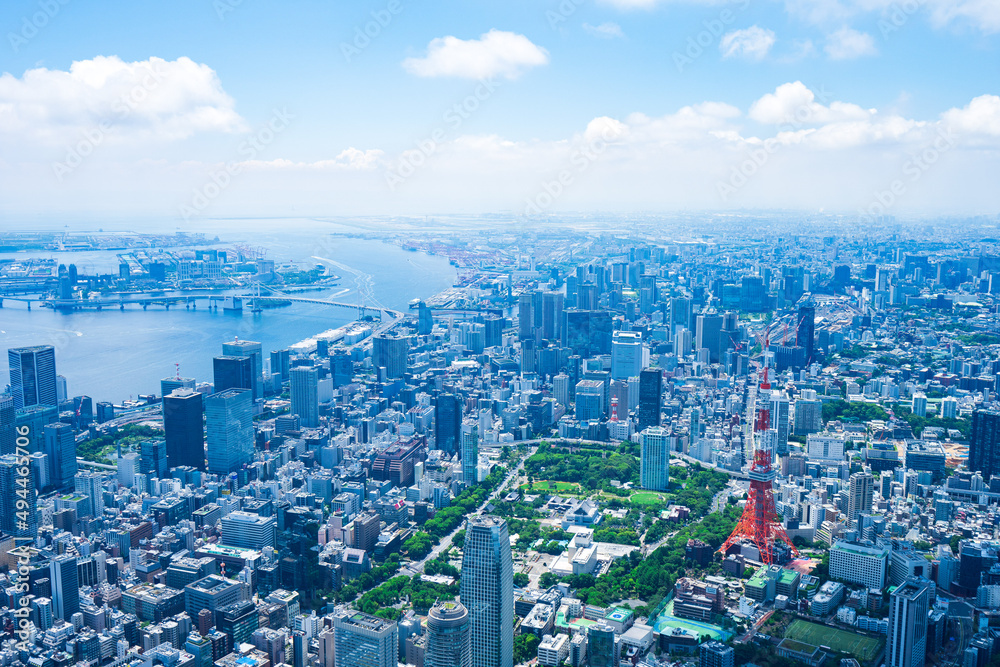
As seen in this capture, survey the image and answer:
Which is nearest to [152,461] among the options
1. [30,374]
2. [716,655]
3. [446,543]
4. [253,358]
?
[30,374]

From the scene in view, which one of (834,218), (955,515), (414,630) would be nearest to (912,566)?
(955,515)

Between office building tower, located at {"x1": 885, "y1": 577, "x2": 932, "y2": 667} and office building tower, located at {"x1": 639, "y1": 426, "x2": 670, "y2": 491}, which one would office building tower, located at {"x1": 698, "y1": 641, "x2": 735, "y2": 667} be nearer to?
office building tower, located at {"x1": 885, "y1": 577, "x2": 932, "y2": 667}

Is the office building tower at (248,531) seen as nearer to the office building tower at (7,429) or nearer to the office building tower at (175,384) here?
the office building tower at (7,429)

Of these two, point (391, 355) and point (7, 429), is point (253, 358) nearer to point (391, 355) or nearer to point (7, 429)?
point (391, 355)

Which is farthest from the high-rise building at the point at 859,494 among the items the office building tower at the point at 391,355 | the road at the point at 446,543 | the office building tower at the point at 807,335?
the office building tower at the point at 391,355

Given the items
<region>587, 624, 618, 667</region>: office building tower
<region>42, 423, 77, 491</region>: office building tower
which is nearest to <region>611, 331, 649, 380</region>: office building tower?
<region>42, 423, 77, 491</region>: office building tower
